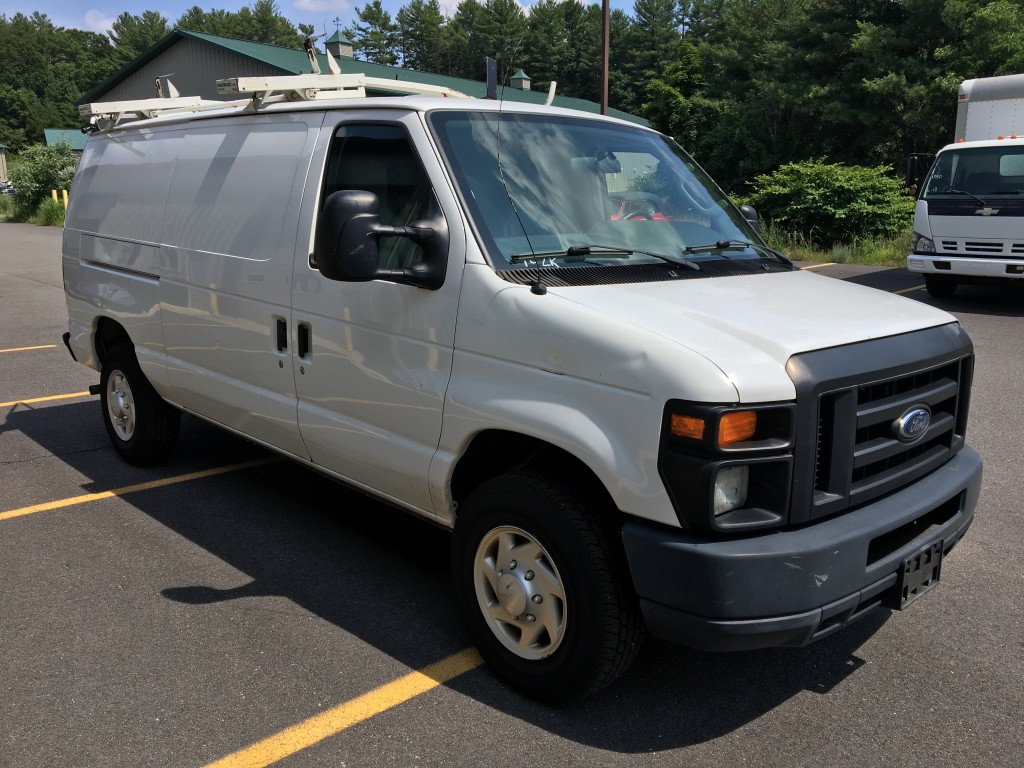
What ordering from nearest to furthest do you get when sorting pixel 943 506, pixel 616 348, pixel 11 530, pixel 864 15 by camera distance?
pixel 616 348 → pixel 943 506 → pixel 11 530 → pixel 864 15

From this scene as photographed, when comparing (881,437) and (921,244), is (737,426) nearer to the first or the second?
(881,437)

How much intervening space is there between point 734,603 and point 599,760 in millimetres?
736

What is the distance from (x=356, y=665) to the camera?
3553mm

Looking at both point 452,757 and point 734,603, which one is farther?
point 452,757

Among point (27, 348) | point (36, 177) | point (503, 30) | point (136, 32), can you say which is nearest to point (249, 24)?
point (136, 32)

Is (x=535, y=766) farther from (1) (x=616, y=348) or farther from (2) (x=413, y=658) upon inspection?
(1) (x=616, y=348)

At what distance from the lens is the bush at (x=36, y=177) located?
36.3m

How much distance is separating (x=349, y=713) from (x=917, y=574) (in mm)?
2028

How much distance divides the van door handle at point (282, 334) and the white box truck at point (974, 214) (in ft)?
35.6

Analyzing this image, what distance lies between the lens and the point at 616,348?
9.41 feet

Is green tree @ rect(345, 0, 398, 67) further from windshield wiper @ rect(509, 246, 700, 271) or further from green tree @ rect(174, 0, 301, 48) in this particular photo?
windshield wiper @ rect(509, 246, 700, 271)

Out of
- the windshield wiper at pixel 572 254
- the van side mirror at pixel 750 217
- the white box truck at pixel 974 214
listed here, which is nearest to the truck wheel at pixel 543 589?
the windshield wiper at pixel 572 254

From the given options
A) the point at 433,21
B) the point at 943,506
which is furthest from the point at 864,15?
the point at 433,21

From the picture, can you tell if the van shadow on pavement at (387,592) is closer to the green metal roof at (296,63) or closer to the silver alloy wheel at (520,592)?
the silver alloy wheel at (520,592)
